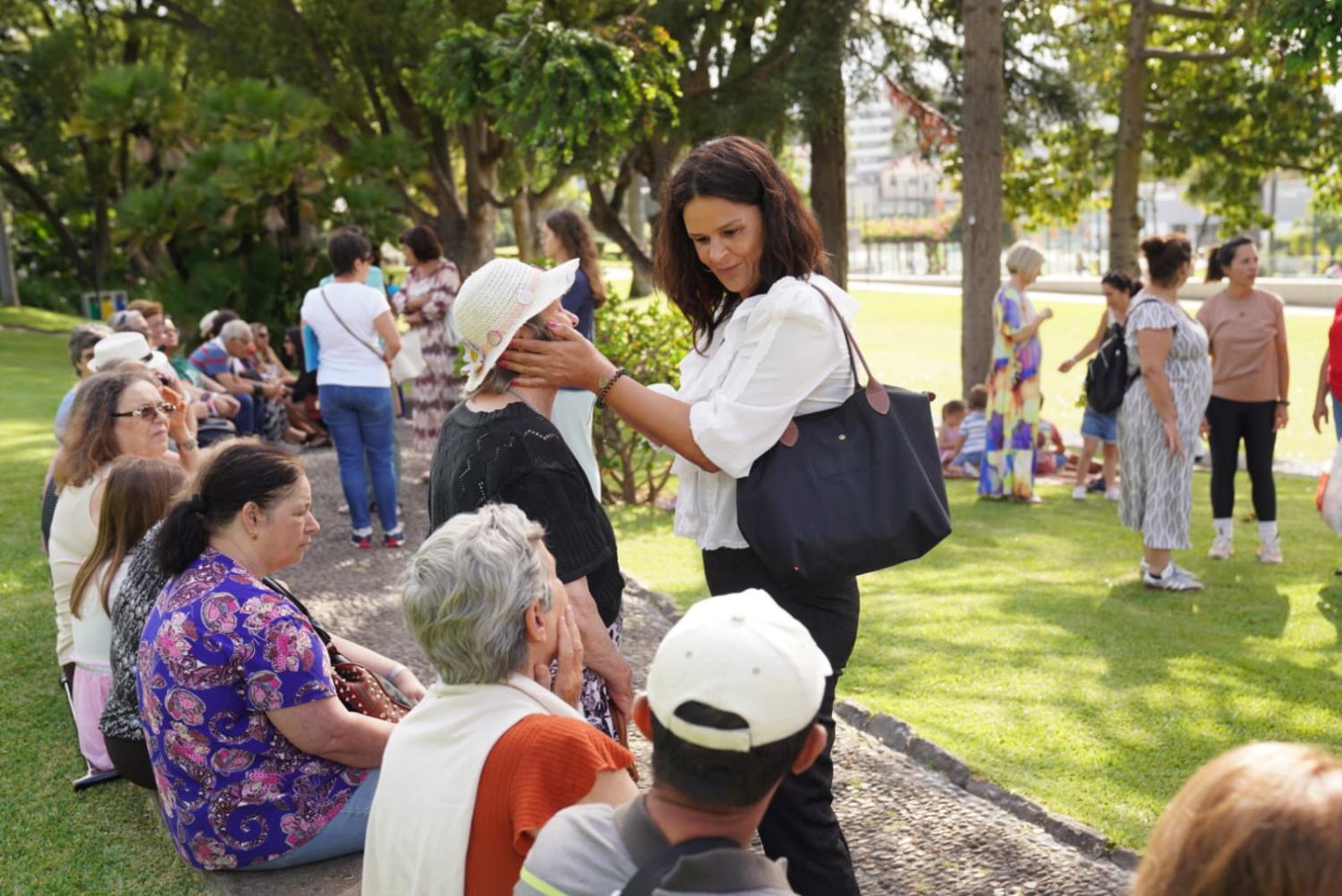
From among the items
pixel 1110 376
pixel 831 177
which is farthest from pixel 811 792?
pixel 831 177

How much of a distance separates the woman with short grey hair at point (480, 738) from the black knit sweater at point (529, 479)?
356 millimetres

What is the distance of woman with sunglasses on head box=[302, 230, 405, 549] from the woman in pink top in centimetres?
493

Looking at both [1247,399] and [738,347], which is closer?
[738,347]

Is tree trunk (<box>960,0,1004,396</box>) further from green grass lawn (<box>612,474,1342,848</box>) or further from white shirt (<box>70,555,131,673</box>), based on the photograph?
white shirt (<box>70,555,131,673</box>)

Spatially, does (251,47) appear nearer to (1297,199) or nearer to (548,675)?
(548,675)

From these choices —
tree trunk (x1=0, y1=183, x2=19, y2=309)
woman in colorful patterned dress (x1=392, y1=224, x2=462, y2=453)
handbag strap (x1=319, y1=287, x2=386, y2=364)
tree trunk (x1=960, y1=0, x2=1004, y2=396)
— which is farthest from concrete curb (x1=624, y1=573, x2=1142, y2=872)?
Result: tree trunk (x1=0, y1=183, x2=19, y2=309)

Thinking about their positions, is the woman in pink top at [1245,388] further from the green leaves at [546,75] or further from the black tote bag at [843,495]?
the black tote bag at [843,495]

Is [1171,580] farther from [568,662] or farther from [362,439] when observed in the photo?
[568,662]

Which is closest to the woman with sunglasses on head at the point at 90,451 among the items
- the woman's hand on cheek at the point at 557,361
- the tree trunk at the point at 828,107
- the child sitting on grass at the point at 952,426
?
the woman's hand on cheek at the point at 557,361

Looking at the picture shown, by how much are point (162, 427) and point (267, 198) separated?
1178cm

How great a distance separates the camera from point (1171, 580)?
7.04 meters

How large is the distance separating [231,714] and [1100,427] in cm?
843

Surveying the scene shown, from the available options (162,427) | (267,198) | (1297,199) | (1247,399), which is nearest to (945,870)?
(162,427)

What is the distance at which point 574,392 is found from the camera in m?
5.83
